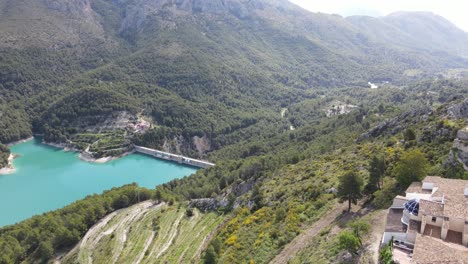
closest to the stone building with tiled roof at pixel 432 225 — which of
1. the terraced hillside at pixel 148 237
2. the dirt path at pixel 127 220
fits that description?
the terraced hillside at pixel 148 237

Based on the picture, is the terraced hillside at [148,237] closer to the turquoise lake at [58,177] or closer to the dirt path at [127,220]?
the dirt path at [127,220]

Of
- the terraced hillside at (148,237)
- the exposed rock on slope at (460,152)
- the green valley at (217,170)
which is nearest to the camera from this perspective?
the exposed rock on slope at (460,152)

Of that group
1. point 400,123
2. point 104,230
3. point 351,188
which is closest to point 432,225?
point 351,188

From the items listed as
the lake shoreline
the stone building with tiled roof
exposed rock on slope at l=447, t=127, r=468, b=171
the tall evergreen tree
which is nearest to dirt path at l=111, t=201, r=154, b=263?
the tall evergreen tree

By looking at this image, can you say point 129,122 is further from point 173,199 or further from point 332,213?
point 332,213

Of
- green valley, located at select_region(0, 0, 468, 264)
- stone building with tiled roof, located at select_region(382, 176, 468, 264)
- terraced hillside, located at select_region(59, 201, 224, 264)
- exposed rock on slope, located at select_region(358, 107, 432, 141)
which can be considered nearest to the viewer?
stone building with tiled roof, located at select_region(382, 176, 468, 264)

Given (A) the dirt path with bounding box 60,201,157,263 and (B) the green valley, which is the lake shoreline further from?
(A) the dirt path with bounding box 60,201,157,263

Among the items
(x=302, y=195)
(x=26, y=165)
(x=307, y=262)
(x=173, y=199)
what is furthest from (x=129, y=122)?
(x=307, y=262)
